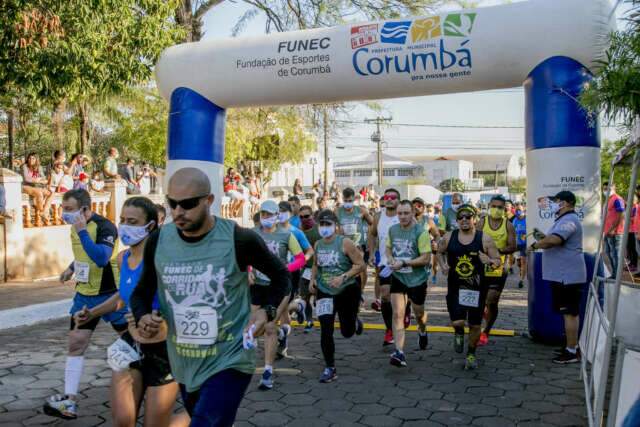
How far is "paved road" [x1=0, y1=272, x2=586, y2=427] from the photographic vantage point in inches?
192

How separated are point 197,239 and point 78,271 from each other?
2147mm

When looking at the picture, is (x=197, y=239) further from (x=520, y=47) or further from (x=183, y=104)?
(x=183, y=104)

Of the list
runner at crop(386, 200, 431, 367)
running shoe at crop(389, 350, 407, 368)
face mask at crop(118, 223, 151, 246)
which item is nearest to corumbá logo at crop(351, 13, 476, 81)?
runner at crop(386, 200, 431, 367)

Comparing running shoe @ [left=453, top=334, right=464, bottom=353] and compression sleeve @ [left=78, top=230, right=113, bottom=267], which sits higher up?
compression sleeve @ [left=78, top=230, right=113, bottom=267]

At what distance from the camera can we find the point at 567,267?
21.5 ft

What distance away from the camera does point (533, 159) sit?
7.25 m

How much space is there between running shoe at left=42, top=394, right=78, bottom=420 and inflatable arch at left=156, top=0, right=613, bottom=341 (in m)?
4.52

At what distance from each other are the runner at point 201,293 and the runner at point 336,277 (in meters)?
3.04

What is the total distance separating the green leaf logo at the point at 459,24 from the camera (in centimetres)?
750

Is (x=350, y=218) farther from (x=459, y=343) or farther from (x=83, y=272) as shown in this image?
(x=83, y=272)

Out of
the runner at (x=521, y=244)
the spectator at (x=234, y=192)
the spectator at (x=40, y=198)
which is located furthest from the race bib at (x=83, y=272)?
the spectator at (x=234, y=192)

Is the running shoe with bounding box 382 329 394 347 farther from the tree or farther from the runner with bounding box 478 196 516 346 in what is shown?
the tree

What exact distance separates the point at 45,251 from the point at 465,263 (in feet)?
30.7

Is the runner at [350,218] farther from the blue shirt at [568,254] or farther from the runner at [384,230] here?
the blue shirt at [568,254]
